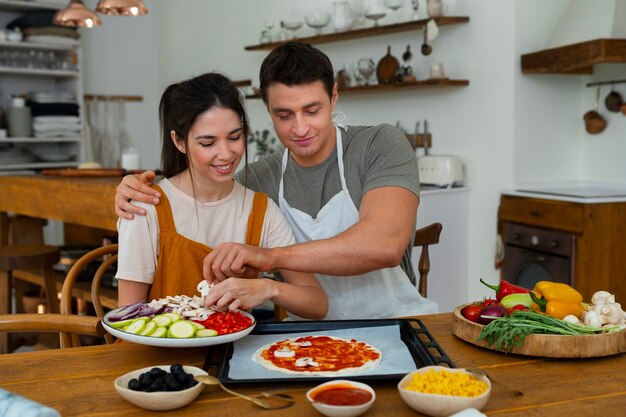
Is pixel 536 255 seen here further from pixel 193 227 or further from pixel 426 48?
pixel 193 227

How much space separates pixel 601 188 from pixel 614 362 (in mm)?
2921

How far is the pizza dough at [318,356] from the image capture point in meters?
1.29

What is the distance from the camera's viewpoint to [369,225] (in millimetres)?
1870

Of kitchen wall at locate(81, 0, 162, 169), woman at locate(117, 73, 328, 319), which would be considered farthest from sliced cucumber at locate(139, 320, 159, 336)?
kitchen wall at locate(81, 0, 162, 169)

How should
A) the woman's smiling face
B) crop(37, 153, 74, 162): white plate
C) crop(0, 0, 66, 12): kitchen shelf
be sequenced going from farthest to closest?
crop(37, 153, 74, 162): white plate
crop(0, 0, 66, 12): kitchen shelf
the woman's smiling face

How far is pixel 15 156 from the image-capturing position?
5.62 metres

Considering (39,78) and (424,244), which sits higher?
(39,78)

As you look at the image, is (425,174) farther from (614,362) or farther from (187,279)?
(614,362)

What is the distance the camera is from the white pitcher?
470cm

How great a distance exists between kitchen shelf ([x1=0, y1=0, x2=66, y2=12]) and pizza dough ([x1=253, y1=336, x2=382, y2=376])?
515 cm

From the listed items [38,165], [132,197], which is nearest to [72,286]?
[132,197]

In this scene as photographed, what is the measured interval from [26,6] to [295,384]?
545 cm

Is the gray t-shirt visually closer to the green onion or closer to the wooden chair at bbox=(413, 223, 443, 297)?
the wooden chair at bbox=(413, 223, 443, 297)

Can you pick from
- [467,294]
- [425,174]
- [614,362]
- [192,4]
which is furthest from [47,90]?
[614,362]
